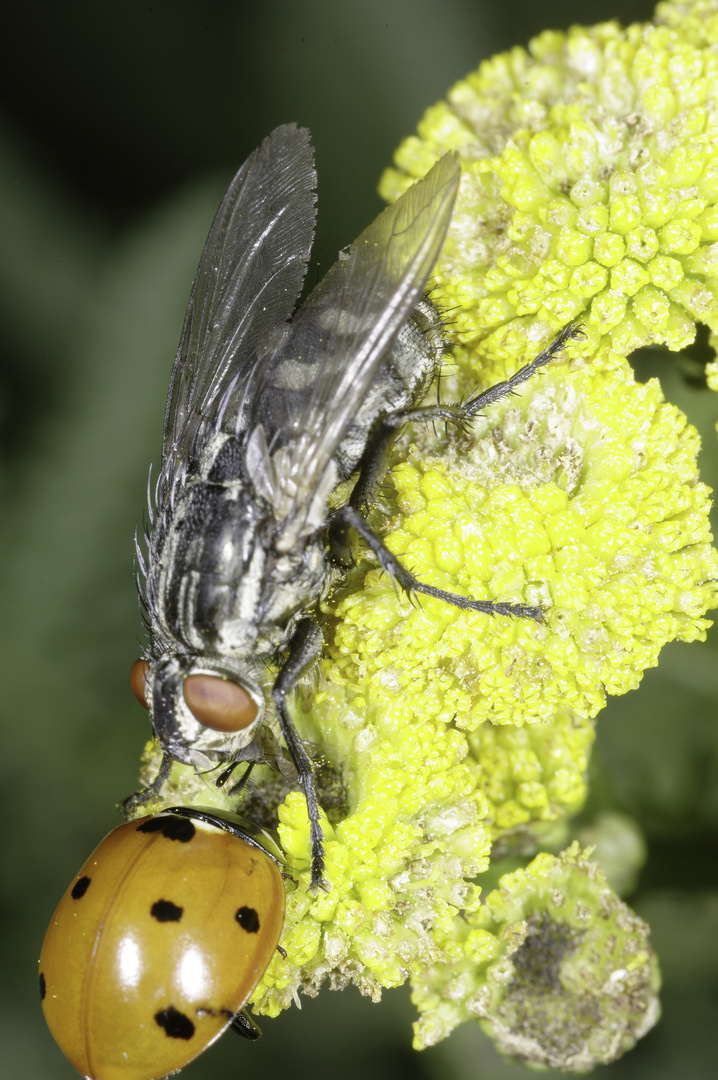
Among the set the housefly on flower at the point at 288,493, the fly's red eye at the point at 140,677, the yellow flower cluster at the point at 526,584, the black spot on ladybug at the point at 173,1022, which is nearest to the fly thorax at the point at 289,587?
the housefly on flower at the point at 288,493

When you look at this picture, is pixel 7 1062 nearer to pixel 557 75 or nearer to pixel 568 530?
pixel 568 530

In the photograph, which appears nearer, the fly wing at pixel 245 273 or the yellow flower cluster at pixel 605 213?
the yellow flower cluster at pixel 605 213

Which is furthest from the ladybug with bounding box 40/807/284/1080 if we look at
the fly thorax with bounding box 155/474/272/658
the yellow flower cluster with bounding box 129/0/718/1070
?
the fly thorax with bounding box 155/474/272/658

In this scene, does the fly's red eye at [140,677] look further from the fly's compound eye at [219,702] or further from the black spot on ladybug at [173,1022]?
the black spot on ladybug at [173,1022]

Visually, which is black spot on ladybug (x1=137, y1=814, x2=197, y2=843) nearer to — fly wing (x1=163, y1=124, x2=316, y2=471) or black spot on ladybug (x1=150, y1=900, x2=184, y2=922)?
black spot on ladybug (x1=150, y1=900, x2=184, y2=922)

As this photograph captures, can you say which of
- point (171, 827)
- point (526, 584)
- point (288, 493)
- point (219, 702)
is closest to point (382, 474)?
point (288, 493)

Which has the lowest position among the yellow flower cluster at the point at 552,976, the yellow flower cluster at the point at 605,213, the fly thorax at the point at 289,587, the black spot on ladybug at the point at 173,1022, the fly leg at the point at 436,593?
the yellow flower cluster at the point at 552,976

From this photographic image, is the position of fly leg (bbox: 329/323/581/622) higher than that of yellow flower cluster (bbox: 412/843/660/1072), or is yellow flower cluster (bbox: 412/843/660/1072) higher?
fly leg (bbox: 329/323/581/622)
